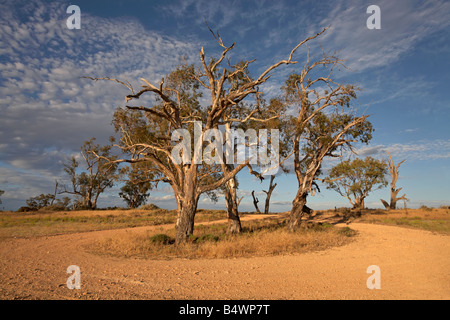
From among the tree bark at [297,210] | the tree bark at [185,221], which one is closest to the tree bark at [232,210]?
the tree bark at [297,210]

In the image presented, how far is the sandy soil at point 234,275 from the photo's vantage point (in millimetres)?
6012

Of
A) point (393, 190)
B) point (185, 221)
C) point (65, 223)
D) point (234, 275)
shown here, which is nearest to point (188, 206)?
point (185, 221)

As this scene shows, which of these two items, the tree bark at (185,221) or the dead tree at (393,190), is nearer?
the tree bark at (185,221)

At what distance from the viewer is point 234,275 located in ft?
25.5

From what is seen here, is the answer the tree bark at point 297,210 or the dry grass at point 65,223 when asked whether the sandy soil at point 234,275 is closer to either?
the tree bark at point 297,210

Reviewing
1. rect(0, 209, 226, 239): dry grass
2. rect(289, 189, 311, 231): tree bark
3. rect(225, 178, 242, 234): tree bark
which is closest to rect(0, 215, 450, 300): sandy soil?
rect(289, 189, 311, 231): tree bark

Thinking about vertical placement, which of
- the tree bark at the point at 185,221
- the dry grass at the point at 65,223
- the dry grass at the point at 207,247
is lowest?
the dry grass at the point at 65,223

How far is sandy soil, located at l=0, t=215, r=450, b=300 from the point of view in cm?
601

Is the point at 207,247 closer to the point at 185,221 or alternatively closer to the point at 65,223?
the point at 185,221

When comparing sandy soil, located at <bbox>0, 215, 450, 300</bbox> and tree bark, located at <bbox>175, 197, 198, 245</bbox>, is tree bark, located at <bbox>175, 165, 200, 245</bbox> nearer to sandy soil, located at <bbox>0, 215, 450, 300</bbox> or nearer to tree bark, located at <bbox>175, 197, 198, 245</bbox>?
tree bark, located at <bbox>175, 197, 198, 245</bbox>

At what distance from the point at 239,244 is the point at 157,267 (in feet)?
13.7

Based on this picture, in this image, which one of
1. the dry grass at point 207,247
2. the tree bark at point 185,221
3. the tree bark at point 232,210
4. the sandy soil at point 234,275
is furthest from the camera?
the tree bark at point 232,210
